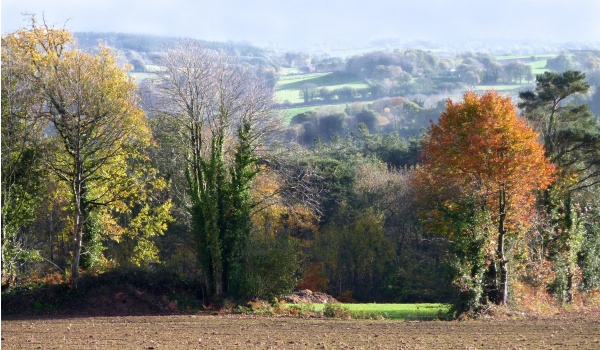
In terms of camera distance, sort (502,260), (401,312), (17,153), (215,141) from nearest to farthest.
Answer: (17,153) → (502,260) → (215,141) → (401,312)

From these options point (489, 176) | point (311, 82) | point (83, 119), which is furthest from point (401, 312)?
point (311, 82)

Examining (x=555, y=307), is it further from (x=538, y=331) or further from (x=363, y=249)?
(x=363, y=249)

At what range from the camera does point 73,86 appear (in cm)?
2262

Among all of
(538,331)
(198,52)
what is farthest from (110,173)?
(538,331)

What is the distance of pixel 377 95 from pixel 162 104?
87534 millimetres

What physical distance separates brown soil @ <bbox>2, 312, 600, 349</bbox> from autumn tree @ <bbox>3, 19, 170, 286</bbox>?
18.2 feet

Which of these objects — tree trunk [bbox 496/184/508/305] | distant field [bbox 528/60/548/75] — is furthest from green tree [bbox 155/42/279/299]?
distant field [bbox 528/60/548/75]

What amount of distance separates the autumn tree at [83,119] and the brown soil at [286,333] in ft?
18.2

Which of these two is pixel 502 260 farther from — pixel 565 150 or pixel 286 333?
pixel 286 333

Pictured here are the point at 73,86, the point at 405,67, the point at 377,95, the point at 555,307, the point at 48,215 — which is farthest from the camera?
the point at 405,67

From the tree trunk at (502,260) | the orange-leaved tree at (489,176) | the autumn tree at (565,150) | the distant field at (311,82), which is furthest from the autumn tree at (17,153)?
the distant field at (311,82)

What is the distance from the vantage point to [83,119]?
2308 cm

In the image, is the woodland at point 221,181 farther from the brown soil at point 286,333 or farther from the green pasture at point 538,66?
the green pasture at point 538,66

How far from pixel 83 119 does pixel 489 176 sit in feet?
53.1
